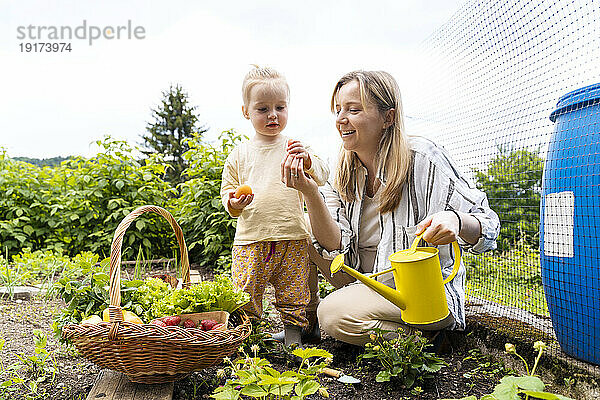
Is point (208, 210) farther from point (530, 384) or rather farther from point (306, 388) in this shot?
point (530, 384)

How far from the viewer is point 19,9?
863 cm

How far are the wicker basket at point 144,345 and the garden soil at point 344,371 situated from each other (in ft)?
0.46

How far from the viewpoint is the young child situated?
194 centimetres

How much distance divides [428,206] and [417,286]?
1.68 ft

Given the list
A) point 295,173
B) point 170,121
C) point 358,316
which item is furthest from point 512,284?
point 170,121

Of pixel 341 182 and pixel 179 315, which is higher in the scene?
pixel 341 182

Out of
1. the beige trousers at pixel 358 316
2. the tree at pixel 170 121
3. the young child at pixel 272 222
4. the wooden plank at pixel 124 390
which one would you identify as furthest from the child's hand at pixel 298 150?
the tree at pixel 170 121

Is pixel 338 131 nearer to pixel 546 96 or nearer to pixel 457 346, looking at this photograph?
pixel 546 96

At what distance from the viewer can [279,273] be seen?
2.02m

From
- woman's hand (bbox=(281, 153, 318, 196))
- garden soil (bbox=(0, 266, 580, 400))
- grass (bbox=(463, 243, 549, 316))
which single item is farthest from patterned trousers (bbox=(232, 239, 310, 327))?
grass (bbox=(463, 243, 549, 316))

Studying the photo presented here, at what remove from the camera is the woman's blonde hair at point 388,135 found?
188cm

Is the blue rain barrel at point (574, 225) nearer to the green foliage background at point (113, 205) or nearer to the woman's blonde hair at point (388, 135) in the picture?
the woman's blonde hair at point (388, 135)

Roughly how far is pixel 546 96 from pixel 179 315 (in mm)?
1542

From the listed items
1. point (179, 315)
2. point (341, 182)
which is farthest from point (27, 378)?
point (341, 182)
